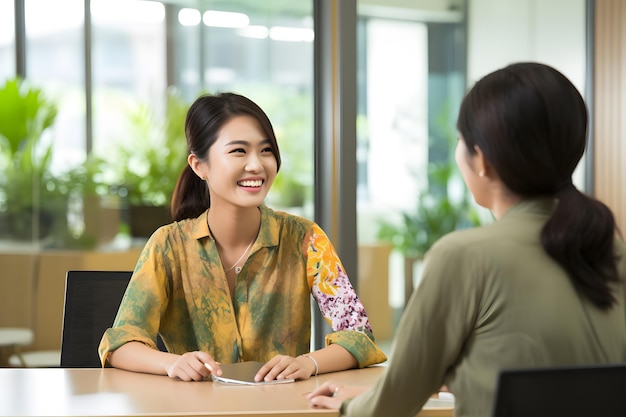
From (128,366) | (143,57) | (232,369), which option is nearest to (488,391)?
(232,369)

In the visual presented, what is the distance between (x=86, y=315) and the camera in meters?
2.44

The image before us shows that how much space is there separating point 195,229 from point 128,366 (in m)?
0.44

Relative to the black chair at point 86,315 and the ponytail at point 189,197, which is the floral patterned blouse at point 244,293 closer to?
the ponytail at point 189,197

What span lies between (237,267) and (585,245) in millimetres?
1171

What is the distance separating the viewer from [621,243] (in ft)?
4.57

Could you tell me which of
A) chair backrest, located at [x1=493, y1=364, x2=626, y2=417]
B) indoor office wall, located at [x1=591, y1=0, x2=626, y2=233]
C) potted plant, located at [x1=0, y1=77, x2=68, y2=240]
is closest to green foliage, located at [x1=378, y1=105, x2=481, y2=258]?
indoor office wall, located at [x1=591, y1=0, x2=626, y2=233]

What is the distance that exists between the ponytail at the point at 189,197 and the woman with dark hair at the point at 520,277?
1.20m

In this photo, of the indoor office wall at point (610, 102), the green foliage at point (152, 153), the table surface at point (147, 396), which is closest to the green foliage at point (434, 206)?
the indoor office wall at point (610, 102)

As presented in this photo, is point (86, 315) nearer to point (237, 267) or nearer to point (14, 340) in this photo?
point (237, 267)

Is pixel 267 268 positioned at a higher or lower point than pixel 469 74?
lower

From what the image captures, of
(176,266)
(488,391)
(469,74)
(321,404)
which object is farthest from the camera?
(469,74)

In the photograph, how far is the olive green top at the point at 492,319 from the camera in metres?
1.28

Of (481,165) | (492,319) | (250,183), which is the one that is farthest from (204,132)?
(492,319)

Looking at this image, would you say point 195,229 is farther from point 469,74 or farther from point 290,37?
point 469,74
